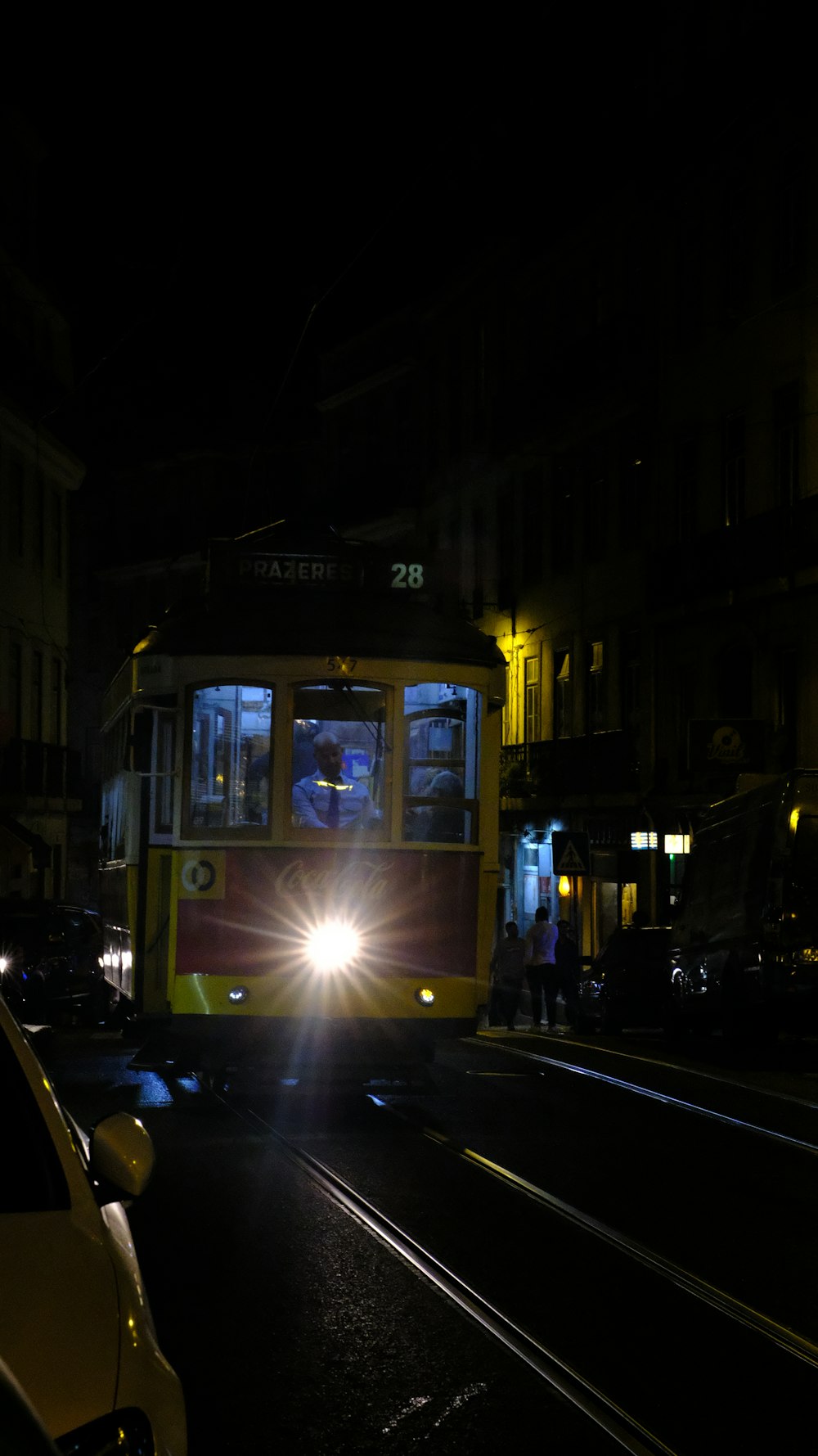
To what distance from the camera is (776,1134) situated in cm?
1393

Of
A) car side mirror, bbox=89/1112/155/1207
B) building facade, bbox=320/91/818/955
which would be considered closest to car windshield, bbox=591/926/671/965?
building facade, bbox=320/91/818/955

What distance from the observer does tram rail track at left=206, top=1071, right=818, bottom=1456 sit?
6320 mm

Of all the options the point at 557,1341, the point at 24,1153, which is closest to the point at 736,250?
the point at 557,1341

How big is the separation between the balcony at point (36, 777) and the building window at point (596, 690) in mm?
11755

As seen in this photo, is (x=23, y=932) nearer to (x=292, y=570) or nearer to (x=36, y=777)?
(x=292, y=570)

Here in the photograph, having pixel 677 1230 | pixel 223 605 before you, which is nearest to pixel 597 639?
pixel 223 605

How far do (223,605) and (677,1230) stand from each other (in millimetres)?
6954

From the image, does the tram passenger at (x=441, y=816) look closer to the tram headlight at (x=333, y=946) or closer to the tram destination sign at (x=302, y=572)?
the tram headlight at (x=333, y=946)

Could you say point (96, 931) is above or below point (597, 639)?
below

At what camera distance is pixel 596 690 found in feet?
139

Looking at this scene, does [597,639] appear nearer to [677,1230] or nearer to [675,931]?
[675,931]

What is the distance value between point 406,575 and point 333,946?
9.61ft

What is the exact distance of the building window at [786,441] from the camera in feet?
110

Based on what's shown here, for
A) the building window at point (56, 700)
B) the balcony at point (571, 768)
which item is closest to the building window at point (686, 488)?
the balcony at point (571, 768)
